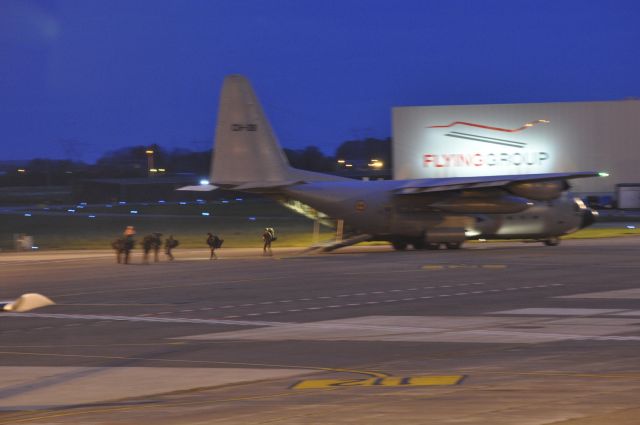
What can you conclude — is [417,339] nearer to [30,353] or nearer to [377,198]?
[30,353]

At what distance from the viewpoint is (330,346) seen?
17094mm

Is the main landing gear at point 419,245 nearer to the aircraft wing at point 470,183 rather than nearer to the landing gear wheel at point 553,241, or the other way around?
the aircraft wing at point 470,183

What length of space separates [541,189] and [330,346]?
26.5 metres

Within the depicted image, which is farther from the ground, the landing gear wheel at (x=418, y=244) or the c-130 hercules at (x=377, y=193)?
the c-130 hercules at (x=377, y=193)

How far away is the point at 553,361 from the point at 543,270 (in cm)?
1869

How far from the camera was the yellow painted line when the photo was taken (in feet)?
42.2

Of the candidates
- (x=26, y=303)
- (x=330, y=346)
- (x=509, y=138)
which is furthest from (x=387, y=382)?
(x=509, y=138)

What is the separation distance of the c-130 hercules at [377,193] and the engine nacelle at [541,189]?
1.7 inches

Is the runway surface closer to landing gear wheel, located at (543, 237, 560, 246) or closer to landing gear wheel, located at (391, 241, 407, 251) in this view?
landing gear wheel, located at (391, 241, 407, 251)

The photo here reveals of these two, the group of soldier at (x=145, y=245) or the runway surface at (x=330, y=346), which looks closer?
the runway surface at (x=330, y=346)

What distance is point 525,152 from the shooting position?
2505 inches

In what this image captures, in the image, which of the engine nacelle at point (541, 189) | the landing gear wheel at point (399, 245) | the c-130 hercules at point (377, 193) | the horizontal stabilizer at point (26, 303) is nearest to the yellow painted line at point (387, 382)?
the horizontal stabilizer at point (26, 303)

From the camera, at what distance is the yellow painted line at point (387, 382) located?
1285 cm

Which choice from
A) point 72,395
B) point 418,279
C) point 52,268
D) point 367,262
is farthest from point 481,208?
point 72,395
